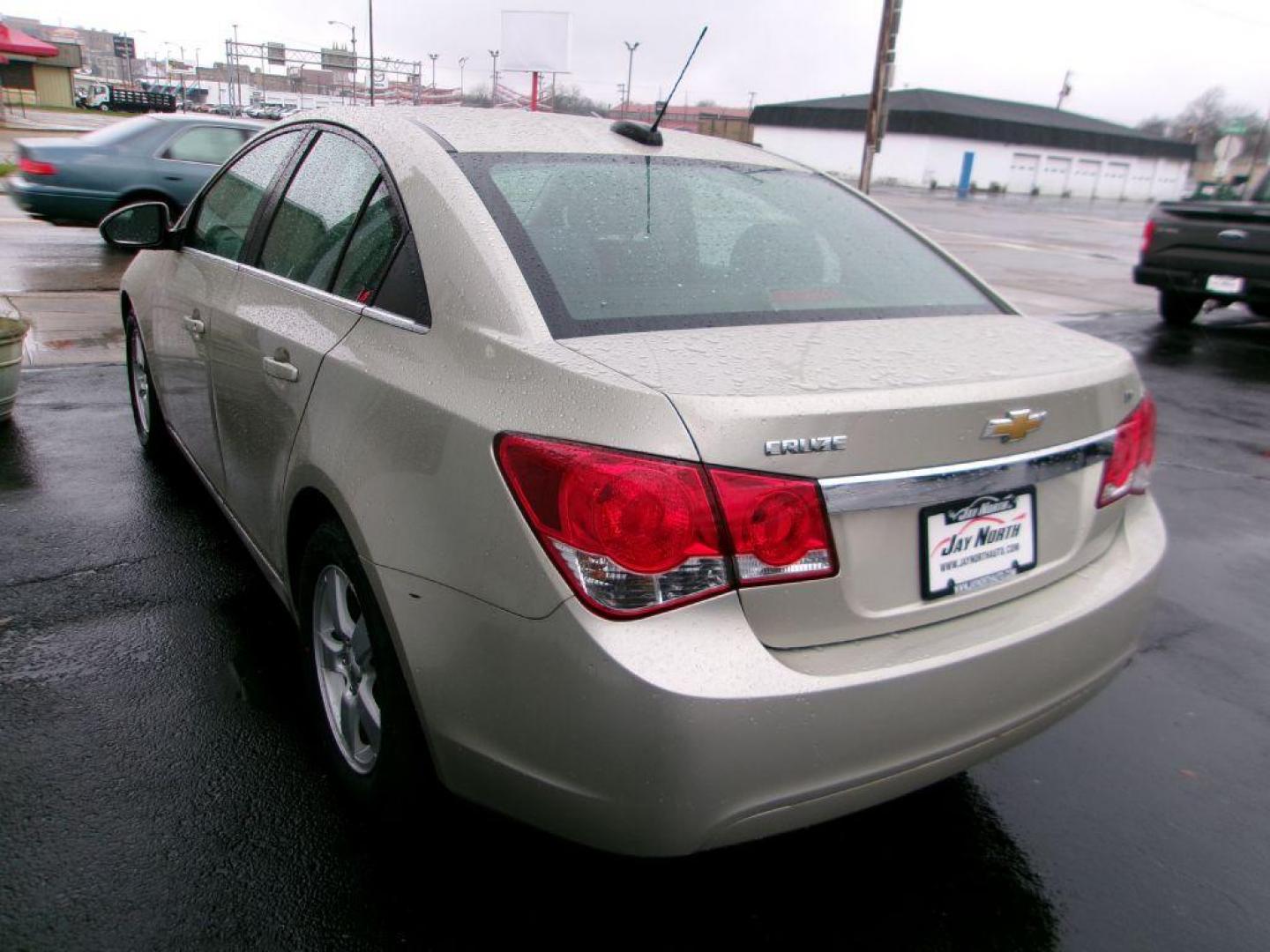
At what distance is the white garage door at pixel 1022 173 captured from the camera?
56469mm

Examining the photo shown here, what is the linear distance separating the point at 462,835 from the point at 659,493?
3.64 feet

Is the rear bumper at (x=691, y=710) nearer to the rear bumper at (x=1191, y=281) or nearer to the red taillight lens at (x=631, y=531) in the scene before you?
the red taillight lens at (x=631, y=531)

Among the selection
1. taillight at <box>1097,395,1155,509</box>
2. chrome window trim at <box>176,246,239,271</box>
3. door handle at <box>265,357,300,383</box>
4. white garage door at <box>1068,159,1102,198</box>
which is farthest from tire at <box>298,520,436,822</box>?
white garage door at <box>1068,159,1102,198</box>

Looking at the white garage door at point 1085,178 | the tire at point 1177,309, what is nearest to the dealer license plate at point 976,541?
the tire at point 1177,309

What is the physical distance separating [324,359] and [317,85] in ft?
226

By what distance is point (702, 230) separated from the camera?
239 cm

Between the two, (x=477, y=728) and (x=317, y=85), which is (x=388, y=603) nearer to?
(x=477, y=728)

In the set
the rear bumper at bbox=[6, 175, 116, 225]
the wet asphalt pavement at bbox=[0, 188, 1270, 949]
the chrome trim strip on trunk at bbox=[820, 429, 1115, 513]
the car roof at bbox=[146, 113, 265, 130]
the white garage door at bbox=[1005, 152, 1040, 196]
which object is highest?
the white garage door at bbox=[1005, 152, 1040, 196]

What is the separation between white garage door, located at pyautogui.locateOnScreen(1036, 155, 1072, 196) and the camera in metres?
58.4

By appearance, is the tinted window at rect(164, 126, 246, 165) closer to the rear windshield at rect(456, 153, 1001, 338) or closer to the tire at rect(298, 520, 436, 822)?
the rear windshield at rect(456, 153, 1001, 338)

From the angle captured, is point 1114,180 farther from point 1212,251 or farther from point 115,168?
point 115,168

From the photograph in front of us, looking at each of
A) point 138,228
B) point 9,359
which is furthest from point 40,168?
point 138,228

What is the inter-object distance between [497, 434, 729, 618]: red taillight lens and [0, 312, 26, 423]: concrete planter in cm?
425

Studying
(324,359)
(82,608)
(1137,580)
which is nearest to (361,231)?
(324,359)
